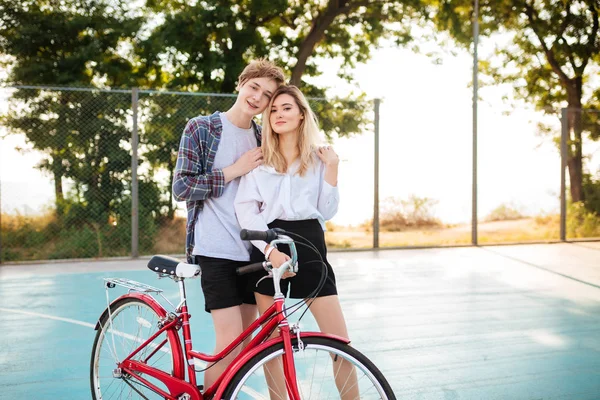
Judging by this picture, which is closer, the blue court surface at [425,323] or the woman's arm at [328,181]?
the woman's arm at [328,181]

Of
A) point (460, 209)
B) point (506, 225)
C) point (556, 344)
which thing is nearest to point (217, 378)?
point (556, 344)

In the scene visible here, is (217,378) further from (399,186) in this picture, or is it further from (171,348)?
(399,186)

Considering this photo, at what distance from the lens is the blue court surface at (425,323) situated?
4059mm

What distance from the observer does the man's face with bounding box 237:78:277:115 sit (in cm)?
298

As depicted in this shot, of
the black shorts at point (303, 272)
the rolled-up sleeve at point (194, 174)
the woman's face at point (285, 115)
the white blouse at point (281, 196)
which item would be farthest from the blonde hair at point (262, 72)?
the black shorts at point (303, 272)

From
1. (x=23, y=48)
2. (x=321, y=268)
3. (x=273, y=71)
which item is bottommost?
(x=321, y=268)

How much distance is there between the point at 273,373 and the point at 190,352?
356mm

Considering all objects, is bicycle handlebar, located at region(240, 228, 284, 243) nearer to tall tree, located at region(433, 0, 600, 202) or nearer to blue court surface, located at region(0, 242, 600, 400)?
blue court surface, located at region(0, 242, 600, 400)

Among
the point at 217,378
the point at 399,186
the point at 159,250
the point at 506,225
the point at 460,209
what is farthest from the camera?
the point at 506,225

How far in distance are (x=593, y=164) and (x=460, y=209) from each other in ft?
8.52

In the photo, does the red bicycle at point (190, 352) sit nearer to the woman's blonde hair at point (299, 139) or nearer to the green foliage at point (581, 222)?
the woman's blonde hair at point (299, 139)

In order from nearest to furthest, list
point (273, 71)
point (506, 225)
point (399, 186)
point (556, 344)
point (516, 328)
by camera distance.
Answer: point (273, 71) → point (556, 344) → point (516, 328) → point (399, 186) → point (506, 225)

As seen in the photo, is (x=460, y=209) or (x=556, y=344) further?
(x=460, y=209)

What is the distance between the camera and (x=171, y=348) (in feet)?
9.60
